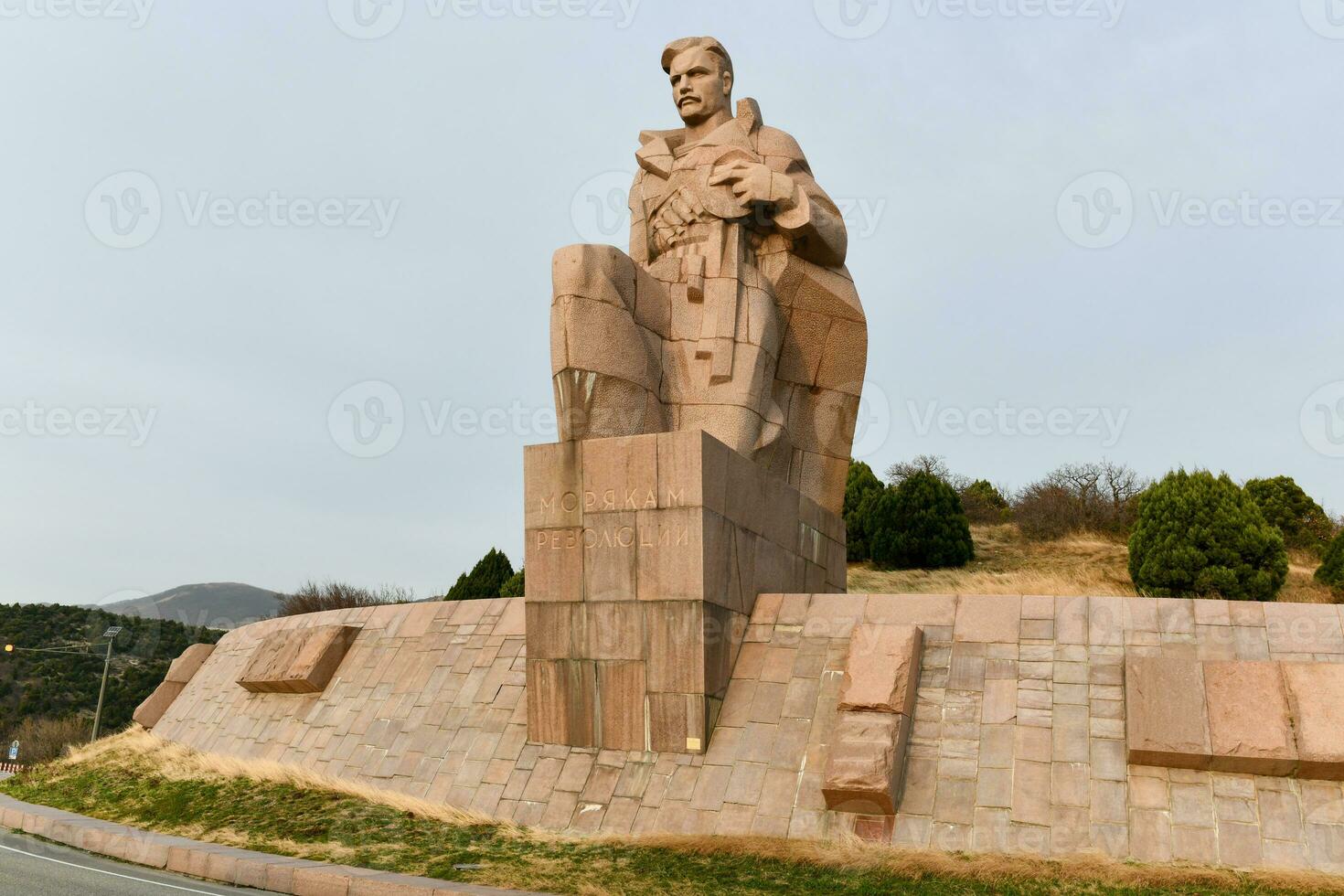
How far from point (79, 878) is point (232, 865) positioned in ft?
3.23

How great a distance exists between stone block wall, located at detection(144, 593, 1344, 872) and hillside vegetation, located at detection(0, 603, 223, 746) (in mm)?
25025

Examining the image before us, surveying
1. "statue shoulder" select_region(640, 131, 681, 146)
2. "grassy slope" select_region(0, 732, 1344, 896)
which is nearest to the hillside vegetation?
"grassy slope" select_region(0, 732, 1344, 896)

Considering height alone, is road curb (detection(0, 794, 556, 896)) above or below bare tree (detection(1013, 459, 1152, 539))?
below

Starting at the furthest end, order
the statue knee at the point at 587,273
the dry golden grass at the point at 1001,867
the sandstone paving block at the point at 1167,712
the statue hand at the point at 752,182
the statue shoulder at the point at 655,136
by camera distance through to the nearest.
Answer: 1. the statue shoulder at the point at 655,136
2. the statue hand at the point at 752,182
3. the statue knee at the point at 587,273
4. the sandstone paving block at the point at 1167,712
5. the dry golden grass at the point at 1001,867

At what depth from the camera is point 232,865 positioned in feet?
23.4

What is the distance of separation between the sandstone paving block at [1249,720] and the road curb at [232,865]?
171 inches

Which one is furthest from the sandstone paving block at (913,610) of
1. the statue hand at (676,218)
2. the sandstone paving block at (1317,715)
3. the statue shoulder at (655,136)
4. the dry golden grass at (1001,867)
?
the statue shoulder at (655,136)

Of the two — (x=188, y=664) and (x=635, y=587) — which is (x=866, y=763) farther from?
(x=188, y=664)

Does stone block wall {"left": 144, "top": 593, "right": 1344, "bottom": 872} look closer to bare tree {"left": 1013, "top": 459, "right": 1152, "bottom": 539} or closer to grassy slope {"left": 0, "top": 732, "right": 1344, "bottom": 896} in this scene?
grassy slope {"left": 0, "top": 732, "right": 1344, "bottom": 896}

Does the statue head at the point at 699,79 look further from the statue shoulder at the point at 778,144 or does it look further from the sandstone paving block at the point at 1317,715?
the sandstone paving block at the point at 1317,715

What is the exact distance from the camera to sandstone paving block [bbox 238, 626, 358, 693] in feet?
35.7

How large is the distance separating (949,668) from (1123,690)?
3.85ft

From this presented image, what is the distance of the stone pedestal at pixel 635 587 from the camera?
26.9ft

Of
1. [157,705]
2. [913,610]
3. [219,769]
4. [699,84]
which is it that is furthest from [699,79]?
[157,705]
